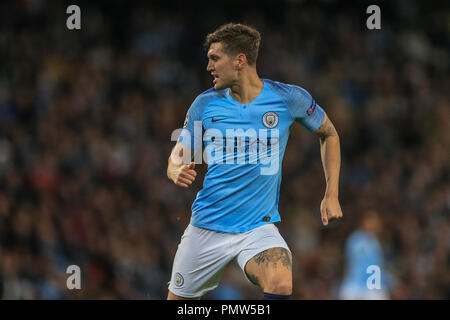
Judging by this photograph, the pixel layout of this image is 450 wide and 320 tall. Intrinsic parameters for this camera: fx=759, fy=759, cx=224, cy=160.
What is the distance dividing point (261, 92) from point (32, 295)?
16.1 feet

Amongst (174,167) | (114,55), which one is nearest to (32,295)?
(174,167)

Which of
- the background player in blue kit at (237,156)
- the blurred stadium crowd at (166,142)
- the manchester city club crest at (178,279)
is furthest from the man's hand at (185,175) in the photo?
the blurred stadium crowd at (166,142)

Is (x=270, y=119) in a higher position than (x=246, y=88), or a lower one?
lower

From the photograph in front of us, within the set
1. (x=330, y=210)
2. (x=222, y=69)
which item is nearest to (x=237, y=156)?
(x=222, y=69)

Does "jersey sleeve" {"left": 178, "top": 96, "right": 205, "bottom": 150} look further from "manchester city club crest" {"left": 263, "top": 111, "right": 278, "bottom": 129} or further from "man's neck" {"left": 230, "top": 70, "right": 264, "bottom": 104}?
"manchester city club crest" {"left": 263, "top": 111, "right": 278, "bottom": 129}

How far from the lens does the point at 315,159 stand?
12609 millimetres

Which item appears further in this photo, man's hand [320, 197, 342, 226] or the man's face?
the man's face

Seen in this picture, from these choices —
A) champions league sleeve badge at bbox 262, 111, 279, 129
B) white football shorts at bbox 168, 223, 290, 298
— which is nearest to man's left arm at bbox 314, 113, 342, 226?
champions league sleeve badge at bbox 262, 111, 279, 129

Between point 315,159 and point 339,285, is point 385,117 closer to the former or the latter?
point 315,159

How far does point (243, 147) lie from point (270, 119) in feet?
0.97

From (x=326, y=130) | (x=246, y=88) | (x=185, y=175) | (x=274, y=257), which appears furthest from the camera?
(x=326, y=130)

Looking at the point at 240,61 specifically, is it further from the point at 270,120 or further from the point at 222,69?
the point at 270,120

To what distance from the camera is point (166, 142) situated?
12.0 m

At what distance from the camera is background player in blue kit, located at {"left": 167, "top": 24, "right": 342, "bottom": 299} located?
18.3 ft
